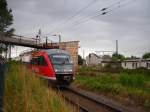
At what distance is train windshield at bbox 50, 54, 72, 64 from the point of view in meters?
16.9

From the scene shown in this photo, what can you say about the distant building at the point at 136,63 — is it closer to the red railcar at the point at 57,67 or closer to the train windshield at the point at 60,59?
the train windshield at the point at 60,59

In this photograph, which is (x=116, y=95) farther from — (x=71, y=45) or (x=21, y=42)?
(x=21, y=42)

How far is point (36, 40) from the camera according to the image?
37.5 metres

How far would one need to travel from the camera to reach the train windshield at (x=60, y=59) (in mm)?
16897

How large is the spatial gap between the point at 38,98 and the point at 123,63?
7087 centimetres

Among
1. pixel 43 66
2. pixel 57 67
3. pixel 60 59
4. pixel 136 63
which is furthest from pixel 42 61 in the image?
pixel 136 63

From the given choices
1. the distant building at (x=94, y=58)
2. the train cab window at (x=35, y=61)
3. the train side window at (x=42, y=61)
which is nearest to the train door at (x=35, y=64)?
the train cab window at (x=35, y=61)

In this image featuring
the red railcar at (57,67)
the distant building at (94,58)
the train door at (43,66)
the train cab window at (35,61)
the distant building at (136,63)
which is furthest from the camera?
the distant building at (94,58)

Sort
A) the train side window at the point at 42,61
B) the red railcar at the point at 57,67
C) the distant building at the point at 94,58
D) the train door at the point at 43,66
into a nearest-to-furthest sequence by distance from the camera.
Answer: the red railcar at the point at 57,67, the train door at the point at 43,66, the train side window at the point at 42,61, the distant building at the point at 94,58

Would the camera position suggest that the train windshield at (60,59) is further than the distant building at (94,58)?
No

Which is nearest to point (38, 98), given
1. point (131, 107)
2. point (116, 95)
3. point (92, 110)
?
point (92, 110)

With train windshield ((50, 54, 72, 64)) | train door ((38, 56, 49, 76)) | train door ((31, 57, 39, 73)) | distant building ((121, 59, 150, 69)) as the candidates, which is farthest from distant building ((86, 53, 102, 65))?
train windshield ((50, 54, 72, 64))

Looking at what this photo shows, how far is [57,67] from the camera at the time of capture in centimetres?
1653

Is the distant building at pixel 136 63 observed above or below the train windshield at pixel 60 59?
below
